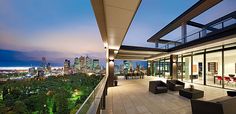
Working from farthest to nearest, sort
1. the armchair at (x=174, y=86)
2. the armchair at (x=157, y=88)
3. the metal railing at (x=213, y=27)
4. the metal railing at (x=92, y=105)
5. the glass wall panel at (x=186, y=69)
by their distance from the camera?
the glass wall panel at (x=186, y=69) → the armchair at (x=174, y=86) → the armchair at (x=157, y=88) → the metal railing at (x=213, y=27) → the metal railing at (x=92, y=105)

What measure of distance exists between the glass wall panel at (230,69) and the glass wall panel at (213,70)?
40 centimetres

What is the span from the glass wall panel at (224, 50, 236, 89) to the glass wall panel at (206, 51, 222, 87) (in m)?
0.40

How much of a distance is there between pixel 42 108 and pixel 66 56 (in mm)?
15774

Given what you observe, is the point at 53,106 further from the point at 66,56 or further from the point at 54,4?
the point at 66,56

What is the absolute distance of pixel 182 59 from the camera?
11.7 m

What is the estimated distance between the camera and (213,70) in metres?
10.3

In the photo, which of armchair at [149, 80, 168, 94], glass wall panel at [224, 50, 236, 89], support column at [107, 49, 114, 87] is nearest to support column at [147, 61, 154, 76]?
glass wall panel at [224, 50, 236, 89]

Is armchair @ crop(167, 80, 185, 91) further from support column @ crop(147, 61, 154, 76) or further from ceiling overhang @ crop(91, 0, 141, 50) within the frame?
support column @ crop(147, 61, 154, 76)

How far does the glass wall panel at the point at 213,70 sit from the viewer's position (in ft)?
29.4

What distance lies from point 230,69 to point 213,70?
5.02ft

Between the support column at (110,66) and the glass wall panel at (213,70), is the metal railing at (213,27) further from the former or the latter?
the support column at (110,66)

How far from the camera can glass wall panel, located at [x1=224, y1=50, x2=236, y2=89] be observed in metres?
8.03

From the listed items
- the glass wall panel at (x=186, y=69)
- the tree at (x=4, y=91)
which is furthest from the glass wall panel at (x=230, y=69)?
the tree at (x=4, y=91)

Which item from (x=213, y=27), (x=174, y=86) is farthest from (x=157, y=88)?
(x=213, y=27)
